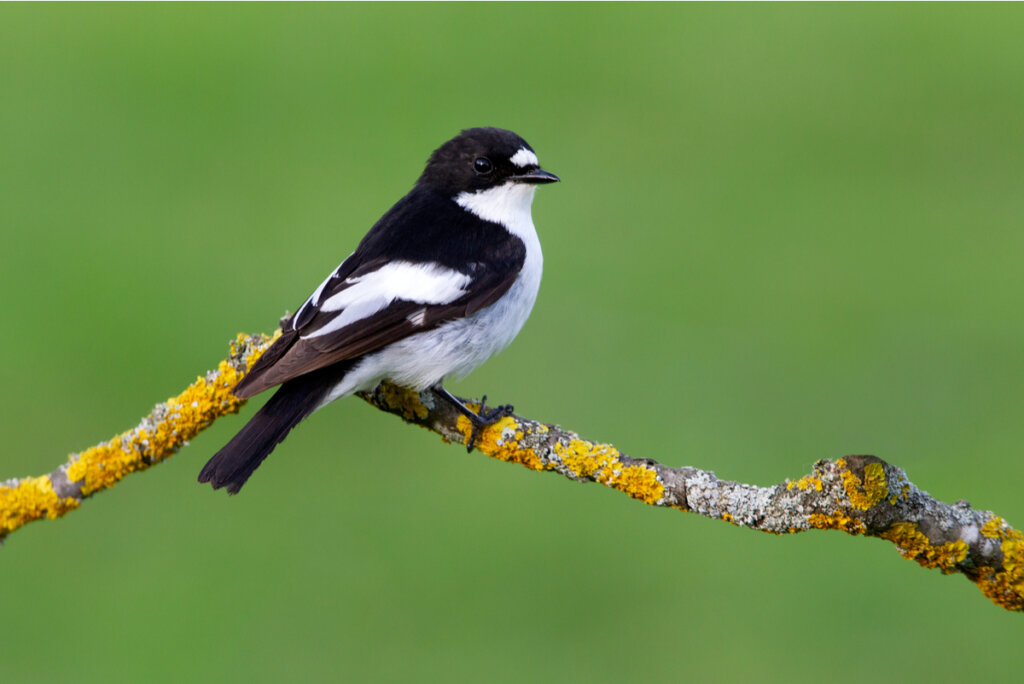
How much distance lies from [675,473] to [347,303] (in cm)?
159

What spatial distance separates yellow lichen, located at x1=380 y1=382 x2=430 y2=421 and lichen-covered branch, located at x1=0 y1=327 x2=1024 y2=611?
208 mm

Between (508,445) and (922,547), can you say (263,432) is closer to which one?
(508,445)

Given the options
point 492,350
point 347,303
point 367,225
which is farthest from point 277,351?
point 367,225

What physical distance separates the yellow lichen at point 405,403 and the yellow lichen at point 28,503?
141cm

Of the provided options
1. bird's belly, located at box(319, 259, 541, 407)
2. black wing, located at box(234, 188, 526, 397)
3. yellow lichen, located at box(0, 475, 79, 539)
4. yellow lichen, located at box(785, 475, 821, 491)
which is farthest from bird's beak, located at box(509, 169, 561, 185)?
yellow lichen, located at box(0, 475, 79, 539)

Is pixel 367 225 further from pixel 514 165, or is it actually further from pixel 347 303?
pixel 347 303

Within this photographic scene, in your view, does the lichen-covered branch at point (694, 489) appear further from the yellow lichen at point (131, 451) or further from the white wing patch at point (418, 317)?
the white wing patch at point (418, 317)

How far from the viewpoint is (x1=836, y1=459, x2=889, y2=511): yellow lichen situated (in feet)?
9.71

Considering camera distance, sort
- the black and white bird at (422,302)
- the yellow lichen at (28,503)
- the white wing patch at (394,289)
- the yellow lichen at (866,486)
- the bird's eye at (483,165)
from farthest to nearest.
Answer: the bird's eye at (483,165), the white wing patch at (394,289), the black and white bird at (422,302), the yellow lichen at (28,503), the yellow lichen at (866,486)

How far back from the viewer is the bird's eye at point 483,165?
504 centimetres

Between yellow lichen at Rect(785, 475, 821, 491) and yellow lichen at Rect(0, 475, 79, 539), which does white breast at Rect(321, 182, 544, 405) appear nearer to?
yellow lichen at Rect(0, 475, 79, 539)

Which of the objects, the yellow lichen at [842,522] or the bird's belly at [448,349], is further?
the bird's belly at [448,349]

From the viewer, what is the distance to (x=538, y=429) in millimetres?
3863

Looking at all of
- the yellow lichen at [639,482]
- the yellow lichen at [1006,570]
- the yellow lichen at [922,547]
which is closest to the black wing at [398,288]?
the yellow lichen at [639,482]
